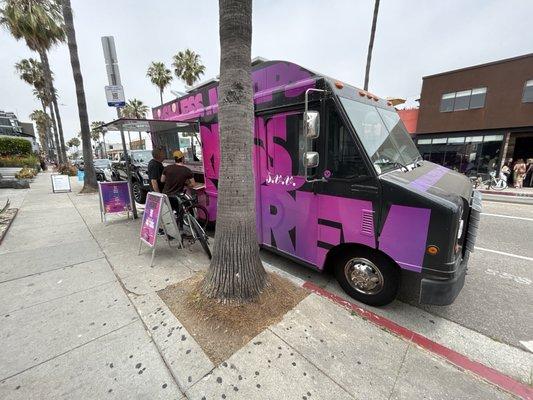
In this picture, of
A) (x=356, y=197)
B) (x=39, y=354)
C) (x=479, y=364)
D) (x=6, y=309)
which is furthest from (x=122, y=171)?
(x=479, y=364)

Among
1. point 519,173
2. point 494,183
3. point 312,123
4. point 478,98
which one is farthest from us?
point 478,98

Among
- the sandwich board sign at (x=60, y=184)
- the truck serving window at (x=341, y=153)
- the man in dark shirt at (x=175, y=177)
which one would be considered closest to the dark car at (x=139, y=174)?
the sandwich board sign at (x=60, y=184)

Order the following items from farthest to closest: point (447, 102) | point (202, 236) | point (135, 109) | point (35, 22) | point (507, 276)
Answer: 1. point (135, 109)
2. point (447, 102)
3. point (35, 22)
4. point (202, 236)
5. point (507, 276)

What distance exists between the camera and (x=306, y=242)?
11.1 ft

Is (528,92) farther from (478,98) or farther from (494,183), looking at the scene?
(494,183)

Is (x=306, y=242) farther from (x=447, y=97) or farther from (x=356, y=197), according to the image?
(x=447, y=97)

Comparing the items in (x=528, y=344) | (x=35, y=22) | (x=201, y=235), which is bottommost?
(x=528, y=344)

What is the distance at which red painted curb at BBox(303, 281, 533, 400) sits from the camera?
77.9 inches

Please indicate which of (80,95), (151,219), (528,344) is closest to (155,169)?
(151,219)

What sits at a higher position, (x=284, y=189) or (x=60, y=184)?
(x=284, y=189)

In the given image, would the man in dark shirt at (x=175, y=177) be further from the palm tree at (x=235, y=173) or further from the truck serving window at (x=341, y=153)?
the truck serving window at (x=341, y=153)

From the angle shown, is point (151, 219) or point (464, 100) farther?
point (464, 100)

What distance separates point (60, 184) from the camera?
1158 centimetres

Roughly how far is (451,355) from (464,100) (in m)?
19.8
